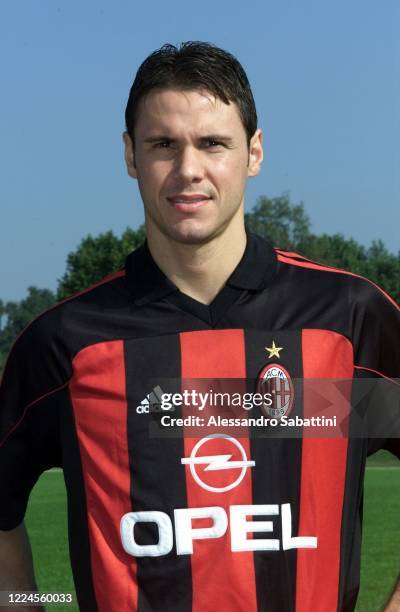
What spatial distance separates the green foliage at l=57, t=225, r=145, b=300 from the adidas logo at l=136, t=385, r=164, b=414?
70066mm

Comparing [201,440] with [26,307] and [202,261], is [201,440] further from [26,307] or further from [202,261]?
[26,307]

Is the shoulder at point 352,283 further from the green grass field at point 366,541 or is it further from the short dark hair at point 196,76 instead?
the green grass field at point 366,541

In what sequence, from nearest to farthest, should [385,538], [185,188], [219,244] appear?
[185,188], [219,244], [385,538]

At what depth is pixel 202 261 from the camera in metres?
3.23

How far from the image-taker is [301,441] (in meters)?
3.18

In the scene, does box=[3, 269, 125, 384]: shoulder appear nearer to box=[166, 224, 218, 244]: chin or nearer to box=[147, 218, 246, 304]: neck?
box=[147, 218, 246, 304]: neck

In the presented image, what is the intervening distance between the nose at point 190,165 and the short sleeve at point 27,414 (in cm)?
69

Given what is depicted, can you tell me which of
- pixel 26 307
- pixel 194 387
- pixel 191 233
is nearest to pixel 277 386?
pixel 194 387

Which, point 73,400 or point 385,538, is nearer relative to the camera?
point 73,400

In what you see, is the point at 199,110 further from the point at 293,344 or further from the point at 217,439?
the point at 217,439

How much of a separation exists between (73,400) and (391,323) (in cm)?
105

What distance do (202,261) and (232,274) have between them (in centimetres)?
11

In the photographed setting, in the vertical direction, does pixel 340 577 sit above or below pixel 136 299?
below

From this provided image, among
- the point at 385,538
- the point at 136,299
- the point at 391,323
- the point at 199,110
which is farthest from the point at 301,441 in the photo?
the point at 385,538
